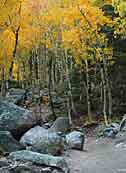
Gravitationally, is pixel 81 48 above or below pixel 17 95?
above

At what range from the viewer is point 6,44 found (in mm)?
29125

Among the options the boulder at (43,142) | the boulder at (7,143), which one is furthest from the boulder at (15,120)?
the boulder at (7,143)

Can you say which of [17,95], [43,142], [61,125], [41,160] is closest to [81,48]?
[61,125]

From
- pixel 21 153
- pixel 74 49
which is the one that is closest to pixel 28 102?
pixel 74 49

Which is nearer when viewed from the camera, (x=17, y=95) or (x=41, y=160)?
(x=41, y=160)

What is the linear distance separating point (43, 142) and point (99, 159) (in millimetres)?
1979

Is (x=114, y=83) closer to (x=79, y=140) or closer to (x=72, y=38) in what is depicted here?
(x=72, y=38)

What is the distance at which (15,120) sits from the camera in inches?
665

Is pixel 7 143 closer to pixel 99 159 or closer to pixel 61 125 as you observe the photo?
pixel 99 159

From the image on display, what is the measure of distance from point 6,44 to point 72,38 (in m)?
6.62

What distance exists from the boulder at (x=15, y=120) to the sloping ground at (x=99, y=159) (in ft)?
7.69

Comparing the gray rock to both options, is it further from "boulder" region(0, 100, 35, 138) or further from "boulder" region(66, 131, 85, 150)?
"boulder" region(66, 131, 85, 150)

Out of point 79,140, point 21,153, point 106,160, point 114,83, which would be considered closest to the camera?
point 21,153

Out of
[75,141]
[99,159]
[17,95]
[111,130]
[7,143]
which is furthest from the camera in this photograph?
[17,95]
